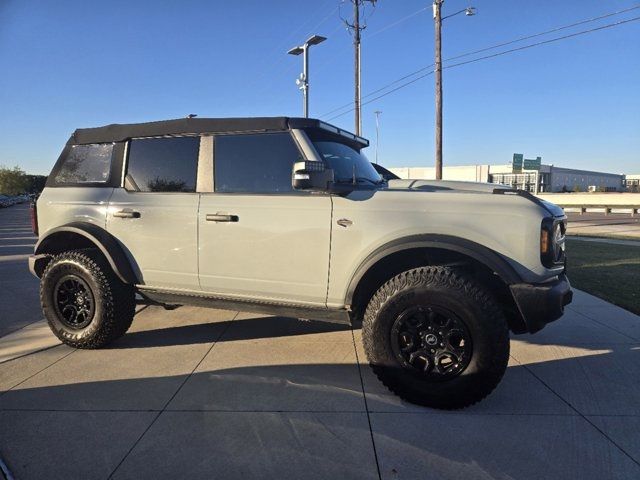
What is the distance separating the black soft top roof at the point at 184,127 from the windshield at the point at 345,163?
0.22 m

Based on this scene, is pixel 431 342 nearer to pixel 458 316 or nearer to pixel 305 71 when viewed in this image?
pixel 458 316

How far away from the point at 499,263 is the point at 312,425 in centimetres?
161

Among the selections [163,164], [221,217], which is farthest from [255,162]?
[163,164]

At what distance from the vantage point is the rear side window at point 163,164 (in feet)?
13.3

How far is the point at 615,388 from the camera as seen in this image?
3.54 m

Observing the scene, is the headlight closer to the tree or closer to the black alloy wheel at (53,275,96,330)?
the black alloy wheel at (53,275,96,330)

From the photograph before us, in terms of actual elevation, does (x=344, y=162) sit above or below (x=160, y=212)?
above

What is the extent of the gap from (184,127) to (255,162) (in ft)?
2.64

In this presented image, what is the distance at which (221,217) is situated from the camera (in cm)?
375

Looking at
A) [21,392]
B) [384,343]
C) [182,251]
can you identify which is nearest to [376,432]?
[384,343]

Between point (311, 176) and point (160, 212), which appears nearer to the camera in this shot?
point (311, 176)

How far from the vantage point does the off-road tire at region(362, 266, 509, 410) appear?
9.95 feet

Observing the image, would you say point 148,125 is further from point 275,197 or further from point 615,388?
point 615,388

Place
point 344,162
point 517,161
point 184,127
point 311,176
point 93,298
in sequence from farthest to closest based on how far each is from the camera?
point 517,161 → point 93,298 → point 184,127 → point 344,162 → point 311,176
